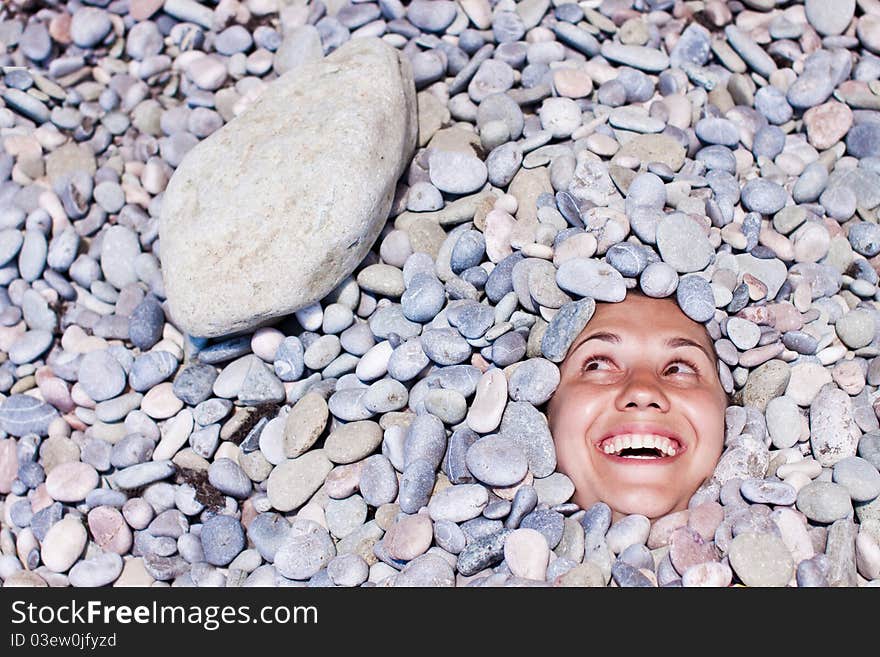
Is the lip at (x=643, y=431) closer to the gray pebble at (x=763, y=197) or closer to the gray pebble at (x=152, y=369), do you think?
the gray pebble at (x=763, y=197)

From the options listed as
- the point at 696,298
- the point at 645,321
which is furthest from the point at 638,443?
the point at 696,298

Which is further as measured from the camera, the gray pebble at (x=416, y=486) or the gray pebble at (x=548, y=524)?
the gray pebble at (x=416, y=486)

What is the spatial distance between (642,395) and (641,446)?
0.15 meters

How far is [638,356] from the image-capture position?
288 centimetres

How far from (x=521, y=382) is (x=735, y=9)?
2160 mm

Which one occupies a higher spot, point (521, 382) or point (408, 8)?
point (408, 8)

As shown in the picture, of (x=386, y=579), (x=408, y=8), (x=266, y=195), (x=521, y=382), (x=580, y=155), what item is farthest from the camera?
(x=408, y=8)

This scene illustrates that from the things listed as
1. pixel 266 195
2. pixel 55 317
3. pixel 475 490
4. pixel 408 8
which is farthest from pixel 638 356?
pixel 55 317

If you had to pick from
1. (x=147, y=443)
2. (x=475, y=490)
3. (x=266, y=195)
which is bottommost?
(x=147, y=443)

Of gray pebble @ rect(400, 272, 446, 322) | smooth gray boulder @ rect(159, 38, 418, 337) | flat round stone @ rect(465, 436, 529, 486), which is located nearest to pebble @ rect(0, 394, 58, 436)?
smooth gray boulder @ rect(159, 38, 418, 337)

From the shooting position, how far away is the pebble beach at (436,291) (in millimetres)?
2828

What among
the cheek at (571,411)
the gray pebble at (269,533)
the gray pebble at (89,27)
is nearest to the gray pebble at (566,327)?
the cheek at (571,411)

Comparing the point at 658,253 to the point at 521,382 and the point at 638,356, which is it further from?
the point at 521,382

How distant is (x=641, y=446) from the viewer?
9.04ft
